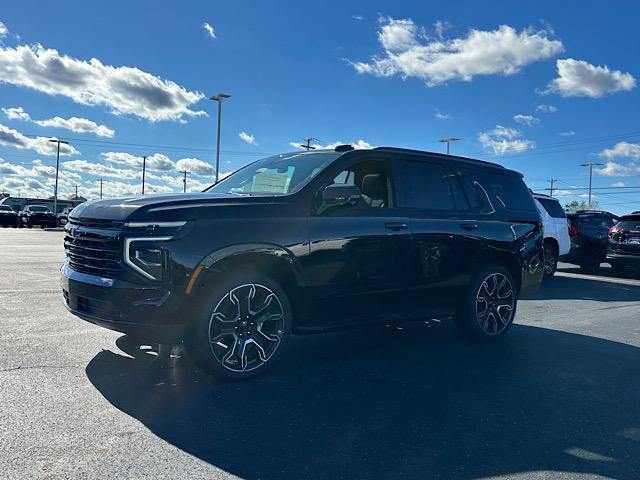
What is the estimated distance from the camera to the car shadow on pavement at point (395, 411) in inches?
118

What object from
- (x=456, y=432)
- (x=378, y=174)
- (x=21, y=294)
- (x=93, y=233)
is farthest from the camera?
(x=21, y=294)

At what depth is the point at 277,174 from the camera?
5227mm

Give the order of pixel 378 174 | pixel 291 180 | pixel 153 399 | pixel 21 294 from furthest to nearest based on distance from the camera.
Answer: pixel 21 294 → pixel 378 174 → pixel 291 180 → pixel 153 399

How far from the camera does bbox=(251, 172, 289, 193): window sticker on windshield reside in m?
4.91

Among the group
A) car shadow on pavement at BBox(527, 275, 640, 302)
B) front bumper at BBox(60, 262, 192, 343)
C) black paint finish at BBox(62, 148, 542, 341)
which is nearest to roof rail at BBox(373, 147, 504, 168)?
black paint finish at BBox(62, 148, 542, 341)

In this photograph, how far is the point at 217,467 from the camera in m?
2.84

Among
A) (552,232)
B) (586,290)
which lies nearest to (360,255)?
(586,290)

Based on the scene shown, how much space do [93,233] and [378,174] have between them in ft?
8.77

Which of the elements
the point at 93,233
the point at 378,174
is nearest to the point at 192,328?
the point at 93,233

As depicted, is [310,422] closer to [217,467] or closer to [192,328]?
[217,467]

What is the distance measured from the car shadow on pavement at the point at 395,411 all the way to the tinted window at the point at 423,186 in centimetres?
151

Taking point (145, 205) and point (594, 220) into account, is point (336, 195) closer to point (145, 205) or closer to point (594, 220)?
point (145, 205)

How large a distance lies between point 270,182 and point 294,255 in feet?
3.56

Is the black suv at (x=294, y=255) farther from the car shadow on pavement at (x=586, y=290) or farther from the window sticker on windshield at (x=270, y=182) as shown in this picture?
the car shadow on pavement at (x=586, y=290)
